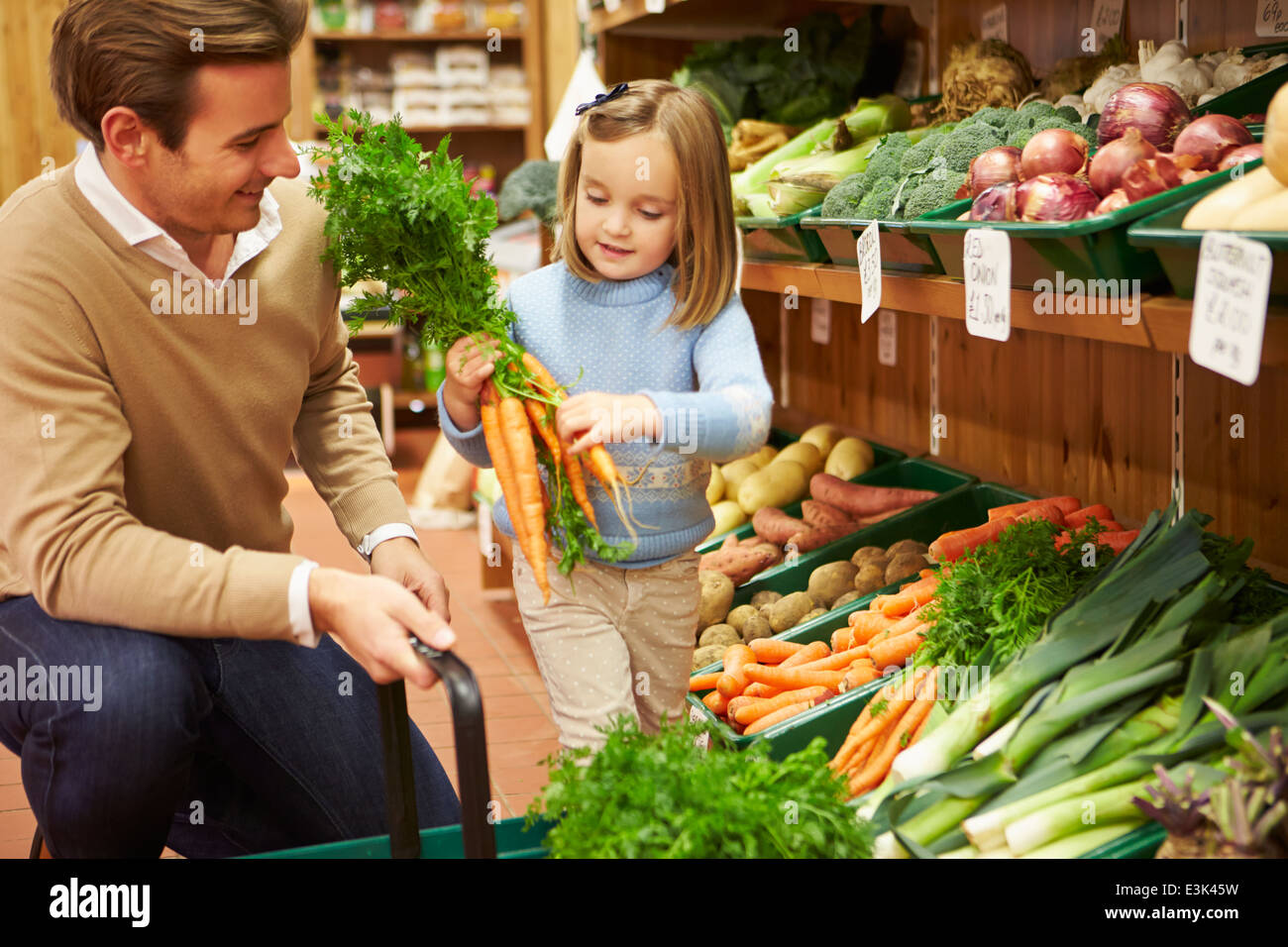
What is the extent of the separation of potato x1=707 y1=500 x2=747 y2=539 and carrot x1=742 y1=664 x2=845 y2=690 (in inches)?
37.1

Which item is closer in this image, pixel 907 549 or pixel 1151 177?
pixel 1151 177

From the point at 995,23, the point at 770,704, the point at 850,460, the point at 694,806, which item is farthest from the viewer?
the point at 850,460

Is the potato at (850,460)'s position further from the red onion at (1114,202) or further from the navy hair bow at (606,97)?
the red onion at (1114,202)

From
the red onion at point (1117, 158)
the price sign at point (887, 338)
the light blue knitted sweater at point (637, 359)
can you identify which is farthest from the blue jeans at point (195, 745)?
the price sign at point (887, 338)

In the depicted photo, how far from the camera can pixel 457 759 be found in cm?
117

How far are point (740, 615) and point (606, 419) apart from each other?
4.03 feet

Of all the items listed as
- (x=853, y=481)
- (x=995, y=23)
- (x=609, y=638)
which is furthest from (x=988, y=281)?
(x=853, y=481)

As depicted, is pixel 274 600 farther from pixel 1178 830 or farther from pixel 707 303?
pixel 1178 830

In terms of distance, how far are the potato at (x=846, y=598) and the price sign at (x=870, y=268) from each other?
755mm

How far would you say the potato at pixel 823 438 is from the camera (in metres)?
3.46

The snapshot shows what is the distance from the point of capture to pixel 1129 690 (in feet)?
5.11

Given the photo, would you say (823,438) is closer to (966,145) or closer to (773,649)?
(773,649)
